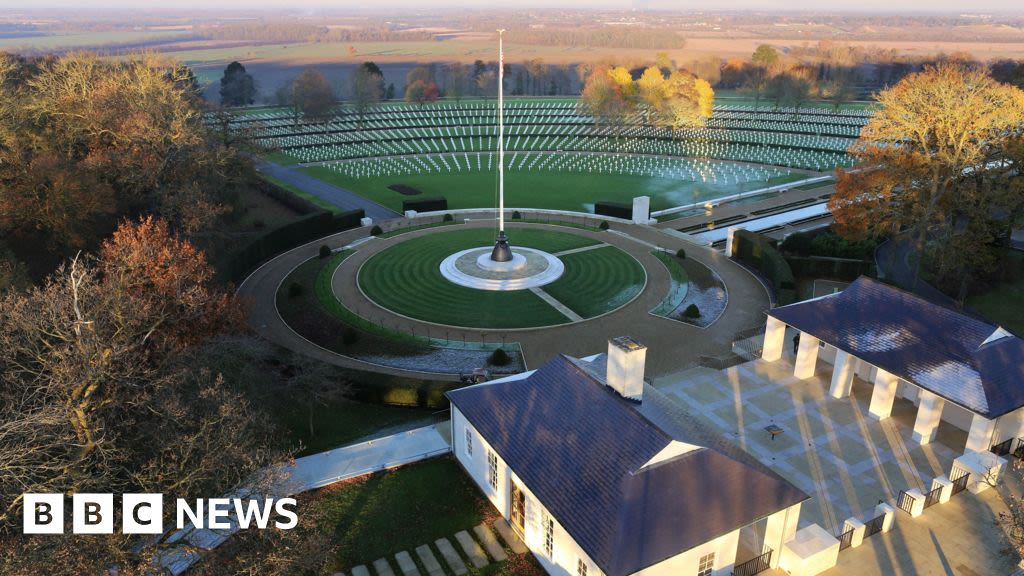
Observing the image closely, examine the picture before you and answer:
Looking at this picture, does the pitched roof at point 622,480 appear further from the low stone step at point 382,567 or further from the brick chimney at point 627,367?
the low stone step at point 382,567

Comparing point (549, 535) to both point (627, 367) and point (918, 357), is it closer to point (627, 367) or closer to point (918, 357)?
point (627, 367)

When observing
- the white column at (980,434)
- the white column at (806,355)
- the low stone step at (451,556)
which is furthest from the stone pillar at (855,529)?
the low stone step at (451,556)

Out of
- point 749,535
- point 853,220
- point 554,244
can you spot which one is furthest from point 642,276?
point 749,535

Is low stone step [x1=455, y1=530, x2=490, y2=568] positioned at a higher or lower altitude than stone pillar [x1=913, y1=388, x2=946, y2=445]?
lower

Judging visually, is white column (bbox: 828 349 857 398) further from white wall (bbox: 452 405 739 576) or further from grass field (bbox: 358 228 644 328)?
grass field (bbox: 358 228 644 328)

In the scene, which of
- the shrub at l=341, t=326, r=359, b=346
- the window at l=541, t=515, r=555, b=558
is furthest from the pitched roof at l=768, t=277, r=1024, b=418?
the shrub at l=341, t=326, r=359, b=346

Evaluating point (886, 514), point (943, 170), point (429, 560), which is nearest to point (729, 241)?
point (943, 170)

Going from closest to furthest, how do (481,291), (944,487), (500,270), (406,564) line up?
(406,564) < (944,487) < (481,291) < (500,270)
